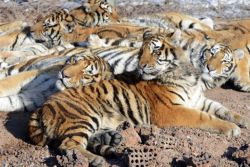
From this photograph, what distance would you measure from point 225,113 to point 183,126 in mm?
504

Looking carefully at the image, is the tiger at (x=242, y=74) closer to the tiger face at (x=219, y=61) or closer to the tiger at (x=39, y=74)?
the tiger face at (x=219, y=61)

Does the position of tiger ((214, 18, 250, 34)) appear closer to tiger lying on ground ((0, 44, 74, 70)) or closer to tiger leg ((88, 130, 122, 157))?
tiger lying on ground ((0, 44, 74, 70))

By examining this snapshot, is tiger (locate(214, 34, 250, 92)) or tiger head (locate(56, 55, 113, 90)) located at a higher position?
tiger head (locate(56, 55, 113, 90))

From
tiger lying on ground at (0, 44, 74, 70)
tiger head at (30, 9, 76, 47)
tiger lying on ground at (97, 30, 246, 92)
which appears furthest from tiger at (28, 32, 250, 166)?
tiger head at (30, 9, 76, 47)

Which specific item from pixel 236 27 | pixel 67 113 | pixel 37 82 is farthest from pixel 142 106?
pixel 236 27

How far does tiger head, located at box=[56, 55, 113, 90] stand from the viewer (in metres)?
5.59

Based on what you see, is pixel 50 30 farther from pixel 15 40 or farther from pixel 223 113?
pixel 223 113

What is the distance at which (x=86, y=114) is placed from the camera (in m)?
5.04

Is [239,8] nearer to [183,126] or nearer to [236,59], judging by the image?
[236,59]

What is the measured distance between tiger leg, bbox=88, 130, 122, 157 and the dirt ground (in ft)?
0.23

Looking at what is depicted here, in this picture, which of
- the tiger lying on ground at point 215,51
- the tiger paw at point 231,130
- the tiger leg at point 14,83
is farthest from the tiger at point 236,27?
the tiger paw at point 231,130

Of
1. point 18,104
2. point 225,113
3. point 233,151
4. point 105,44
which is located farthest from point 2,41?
point 233,151

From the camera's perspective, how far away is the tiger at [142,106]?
16.1 feet

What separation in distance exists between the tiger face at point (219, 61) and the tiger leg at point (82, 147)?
1.85 meters
